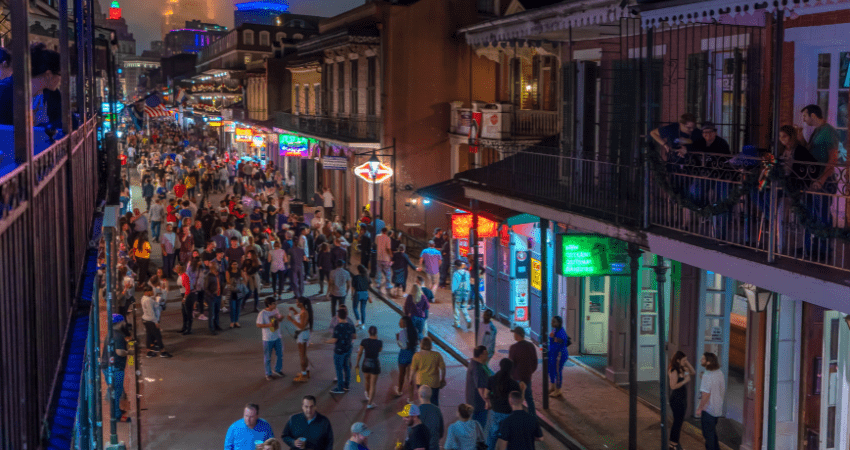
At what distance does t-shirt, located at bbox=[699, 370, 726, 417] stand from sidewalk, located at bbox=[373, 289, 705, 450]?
1620 mm

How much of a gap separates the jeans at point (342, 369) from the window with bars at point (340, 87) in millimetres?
22043

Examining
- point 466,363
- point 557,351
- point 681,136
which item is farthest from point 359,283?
point 681,136

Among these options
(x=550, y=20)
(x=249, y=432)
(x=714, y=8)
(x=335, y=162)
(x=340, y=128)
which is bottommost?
(x=249, y=432)

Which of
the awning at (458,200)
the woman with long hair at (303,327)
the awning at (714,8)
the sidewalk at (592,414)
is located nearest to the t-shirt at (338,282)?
the awning at (458,200)

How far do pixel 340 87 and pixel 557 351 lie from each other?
23590 mm

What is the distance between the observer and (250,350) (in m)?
17.6

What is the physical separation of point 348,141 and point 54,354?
27.7 m

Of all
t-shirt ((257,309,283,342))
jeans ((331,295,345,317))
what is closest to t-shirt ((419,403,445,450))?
t-shirt ((257,309,283,342))

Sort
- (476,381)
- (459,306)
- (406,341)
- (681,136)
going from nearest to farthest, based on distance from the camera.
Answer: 1. (681,136)
2. (476,381)
3. (406,341)
4. (459,306)

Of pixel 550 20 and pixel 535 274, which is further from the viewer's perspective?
pixel 535 274

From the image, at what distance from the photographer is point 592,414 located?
13.6 metres

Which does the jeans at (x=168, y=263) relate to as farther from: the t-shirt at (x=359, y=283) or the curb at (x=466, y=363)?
the t-shirt at (x=359, y=283)

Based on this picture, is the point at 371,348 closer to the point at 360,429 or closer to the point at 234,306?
the point at 360,429

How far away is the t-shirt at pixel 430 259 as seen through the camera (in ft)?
68.8
